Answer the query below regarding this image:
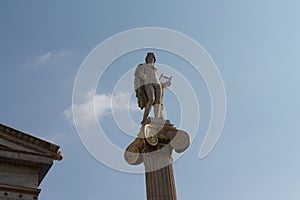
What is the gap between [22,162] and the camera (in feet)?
77.7

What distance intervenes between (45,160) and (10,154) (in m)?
1.54

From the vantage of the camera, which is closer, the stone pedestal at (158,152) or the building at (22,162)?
the building at (22,162)

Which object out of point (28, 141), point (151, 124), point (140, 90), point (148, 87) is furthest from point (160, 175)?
point (28, 141)

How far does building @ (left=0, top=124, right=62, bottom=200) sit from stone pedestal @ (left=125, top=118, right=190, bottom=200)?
14.9 feet

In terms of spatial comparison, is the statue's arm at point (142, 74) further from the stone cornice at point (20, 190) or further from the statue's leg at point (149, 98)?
the stone cornice at point (20, 190)

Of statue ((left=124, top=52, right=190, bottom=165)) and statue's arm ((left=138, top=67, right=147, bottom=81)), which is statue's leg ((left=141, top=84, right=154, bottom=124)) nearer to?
statue ((left=124, top=52, right=190, bottom=165))

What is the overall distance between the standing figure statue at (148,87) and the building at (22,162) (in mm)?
6962

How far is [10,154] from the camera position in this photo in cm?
2348

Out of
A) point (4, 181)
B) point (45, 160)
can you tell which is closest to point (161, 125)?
point (45, 160)

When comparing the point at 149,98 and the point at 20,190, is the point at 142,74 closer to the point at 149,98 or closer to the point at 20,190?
the point at 149,98

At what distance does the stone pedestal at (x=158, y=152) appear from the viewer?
26047mm

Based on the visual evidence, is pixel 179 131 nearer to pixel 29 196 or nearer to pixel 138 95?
pixel 138 95

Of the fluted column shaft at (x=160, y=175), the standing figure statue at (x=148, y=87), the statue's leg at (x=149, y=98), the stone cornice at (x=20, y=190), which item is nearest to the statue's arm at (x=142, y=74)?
the standing figure statue at (x=148, y=87)

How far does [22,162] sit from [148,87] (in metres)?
9.12
